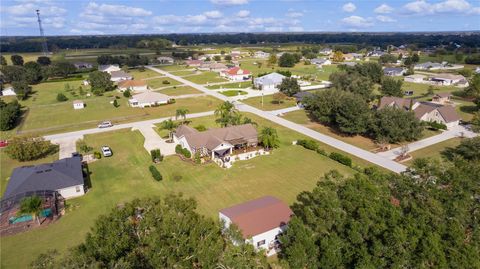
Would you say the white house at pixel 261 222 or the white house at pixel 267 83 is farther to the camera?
the white house at pixel 267 83

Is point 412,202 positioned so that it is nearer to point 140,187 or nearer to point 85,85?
point 140,187

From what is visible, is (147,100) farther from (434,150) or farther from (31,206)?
(434,150)

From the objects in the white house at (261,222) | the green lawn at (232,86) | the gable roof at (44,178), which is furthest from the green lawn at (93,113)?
the white house at (261,222)

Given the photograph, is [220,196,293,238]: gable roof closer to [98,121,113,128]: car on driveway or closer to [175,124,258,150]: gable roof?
[175,124,258,150]: gable roof

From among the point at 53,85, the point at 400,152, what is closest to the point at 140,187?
the point at 400,152

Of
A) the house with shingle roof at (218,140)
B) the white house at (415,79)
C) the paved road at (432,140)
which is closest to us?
the house with shingle roof at (218,140)

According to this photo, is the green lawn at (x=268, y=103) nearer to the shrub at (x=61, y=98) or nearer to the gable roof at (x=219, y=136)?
the gable roof at (x=219, y=136)
